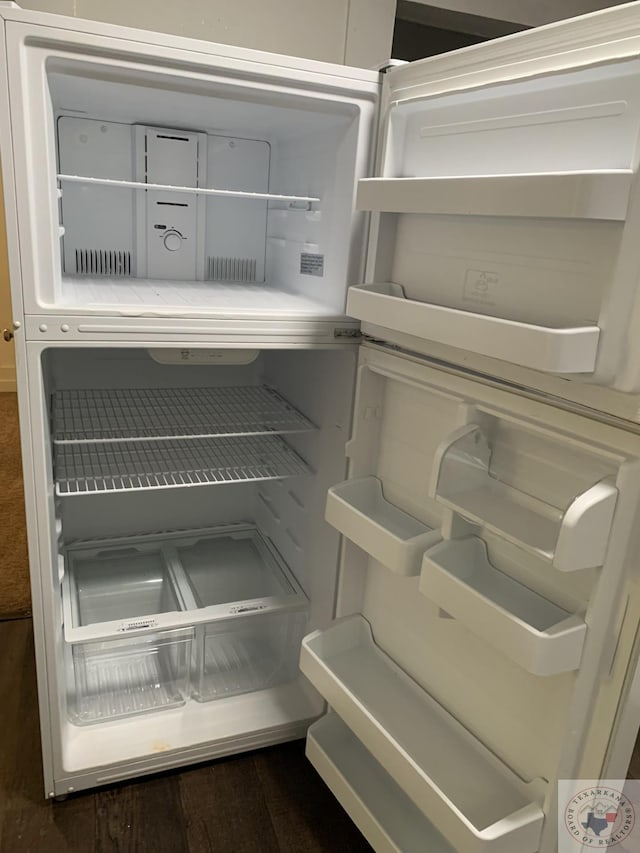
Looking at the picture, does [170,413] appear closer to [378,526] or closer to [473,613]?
[378,526]

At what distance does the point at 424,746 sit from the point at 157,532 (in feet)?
3.70

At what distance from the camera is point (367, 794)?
1.31 meters

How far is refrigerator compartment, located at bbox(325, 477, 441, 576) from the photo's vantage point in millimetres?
1130

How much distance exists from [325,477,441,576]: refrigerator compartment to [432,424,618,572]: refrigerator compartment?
0.48 feet

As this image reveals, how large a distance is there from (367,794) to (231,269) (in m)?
1.32

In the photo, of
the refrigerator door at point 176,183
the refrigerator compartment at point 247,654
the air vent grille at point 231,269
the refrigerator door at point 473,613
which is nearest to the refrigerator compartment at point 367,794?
the refrigerator door at point 473,613

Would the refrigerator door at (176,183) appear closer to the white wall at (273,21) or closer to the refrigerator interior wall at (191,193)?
the refrigerator interior wall at (191,193)

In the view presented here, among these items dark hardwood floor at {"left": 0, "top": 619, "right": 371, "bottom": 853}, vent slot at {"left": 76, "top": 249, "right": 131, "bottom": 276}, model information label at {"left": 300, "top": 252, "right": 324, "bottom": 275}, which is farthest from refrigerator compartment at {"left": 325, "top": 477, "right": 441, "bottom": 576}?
vent slot at {"left": 76, "top": 249, "right": 131, "bottom": 276}

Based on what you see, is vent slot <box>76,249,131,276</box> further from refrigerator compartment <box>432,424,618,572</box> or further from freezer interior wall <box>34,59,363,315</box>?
refrigerator compartment <box>432,424,618,572</box>

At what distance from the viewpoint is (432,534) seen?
113cm

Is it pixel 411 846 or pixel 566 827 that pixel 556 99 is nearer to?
pixel 566 827

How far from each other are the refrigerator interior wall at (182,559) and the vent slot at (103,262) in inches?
9.2

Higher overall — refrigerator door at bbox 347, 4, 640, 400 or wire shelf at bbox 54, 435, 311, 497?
refrigerator door at bbox 347, 4, 640, 400

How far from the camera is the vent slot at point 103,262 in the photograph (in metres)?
1.59
